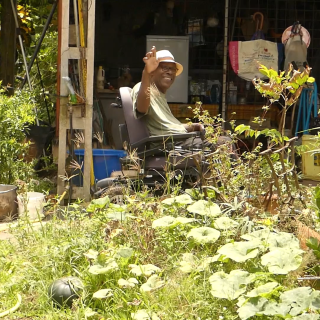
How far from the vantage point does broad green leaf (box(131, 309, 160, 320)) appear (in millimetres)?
3000

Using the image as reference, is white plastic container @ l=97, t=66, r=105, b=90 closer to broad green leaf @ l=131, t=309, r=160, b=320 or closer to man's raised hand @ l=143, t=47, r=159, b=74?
man's raised hand @ l=143, t=47, r=159, b=74

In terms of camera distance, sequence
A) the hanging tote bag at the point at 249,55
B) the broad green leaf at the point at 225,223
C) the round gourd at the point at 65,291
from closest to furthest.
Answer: the round gourd at the point at 65,291 → the broad green leaf at the point at 225,223 → the hanging tote bag at the point at 249,55

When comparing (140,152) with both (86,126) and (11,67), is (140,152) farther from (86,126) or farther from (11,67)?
(11,67)

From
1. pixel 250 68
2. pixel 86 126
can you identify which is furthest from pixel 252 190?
pixel 250 68

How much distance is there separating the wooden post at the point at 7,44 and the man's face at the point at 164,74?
433 centimetres

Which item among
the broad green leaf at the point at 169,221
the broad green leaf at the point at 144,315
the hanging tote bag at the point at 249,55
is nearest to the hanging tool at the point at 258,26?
the hanging tote bag at the point at 249,55

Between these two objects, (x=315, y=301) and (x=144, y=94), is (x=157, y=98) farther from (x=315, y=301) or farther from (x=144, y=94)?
(x=315, y=301)

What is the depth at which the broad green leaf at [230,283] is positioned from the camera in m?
2.94

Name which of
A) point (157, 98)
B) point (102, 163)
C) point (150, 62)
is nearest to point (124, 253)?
point (150, 62)

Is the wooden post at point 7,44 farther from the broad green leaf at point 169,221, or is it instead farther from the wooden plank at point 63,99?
the broad green leaf at point 169,221

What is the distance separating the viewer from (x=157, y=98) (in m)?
5.83

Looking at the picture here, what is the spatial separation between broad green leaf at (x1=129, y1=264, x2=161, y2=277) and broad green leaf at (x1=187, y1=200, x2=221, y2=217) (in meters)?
0.49

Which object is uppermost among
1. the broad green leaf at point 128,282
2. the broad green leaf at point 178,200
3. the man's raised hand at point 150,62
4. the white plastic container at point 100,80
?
the man's raised hand at point 150,62

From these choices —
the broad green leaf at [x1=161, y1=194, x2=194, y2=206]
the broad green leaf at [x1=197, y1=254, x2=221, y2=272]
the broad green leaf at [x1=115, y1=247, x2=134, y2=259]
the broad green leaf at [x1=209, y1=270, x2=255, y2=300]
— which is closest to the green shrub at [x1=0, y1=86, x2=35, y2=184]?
the broad green leaf at [x1=161, y1=194, x2=194, y2=206]
